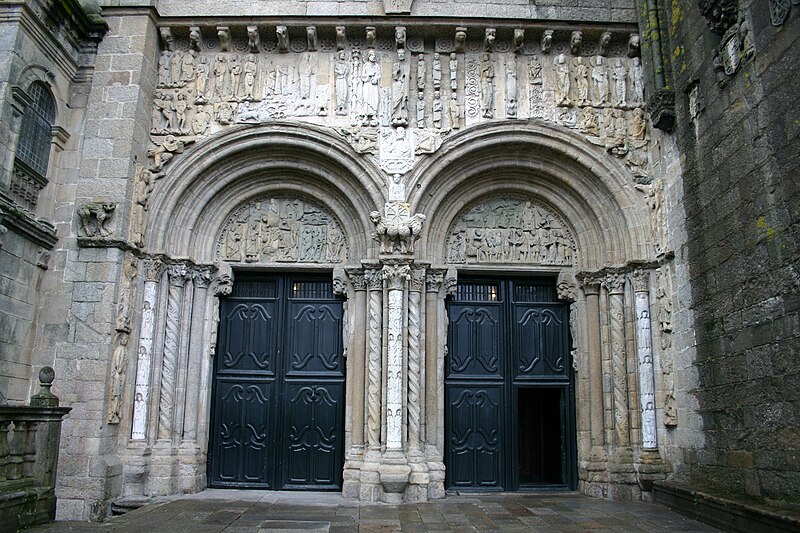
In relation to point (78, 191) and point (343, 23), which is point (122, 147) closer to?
point (78, 191)

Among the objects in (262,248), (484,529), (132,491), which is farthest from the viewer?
(262,248)

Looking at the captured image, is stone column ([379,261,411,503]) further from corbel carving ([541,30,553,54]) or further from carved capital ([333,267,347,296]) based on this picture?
corbel carving ([541,30,553,54])

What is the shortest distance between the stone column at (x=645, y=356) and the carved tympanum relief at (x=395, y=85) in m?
1.61

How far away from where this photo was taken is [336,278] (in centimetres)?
948

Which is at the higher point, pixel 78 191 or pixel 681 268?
pixel 78 191

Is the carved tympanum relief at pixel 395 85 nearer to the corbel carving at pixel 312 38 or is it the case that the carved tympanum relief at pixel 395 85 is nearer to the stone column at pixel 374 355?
the corbel carving at pixel 312 38

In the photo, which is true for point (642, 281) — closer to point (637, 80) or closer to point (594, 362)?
point (594, 362)

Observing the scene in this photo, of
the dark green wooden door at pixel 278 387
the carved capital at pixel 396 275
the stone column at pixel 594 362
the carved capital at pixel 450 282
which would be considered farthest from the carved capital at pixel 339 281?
the stone column at pixel 594 362

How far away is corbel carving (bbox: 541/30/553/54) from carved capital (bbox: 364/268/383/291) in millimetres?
4018

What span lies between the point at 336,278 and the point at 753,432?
548 centimetres

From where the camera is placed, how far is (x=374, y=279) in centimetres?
911

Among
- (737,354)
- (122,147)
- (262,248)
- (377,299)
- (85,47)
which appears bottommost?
(737,354)

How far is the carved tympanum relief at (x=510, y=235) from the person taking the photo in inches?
382

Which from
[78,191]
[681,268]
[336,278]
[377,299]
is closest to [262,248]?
[336,278]
